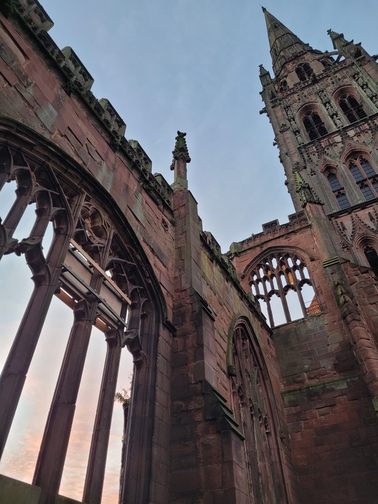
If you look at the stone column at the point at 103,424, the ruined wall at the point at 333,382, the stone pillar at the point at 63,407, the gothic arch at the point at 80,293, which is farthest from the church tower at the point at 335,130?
the stone pillar at the point at 63,407

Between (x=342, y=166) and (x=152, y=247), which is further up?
(x=342, y=166)

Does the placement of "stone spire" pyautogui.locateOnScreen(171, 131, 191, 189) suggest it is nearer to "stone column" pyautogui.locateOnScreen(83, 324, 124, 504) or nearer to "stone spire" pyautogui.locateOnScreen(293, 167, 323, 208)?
"stone column" pyautogui.locateOnScreen(83, 324, 124, 504)

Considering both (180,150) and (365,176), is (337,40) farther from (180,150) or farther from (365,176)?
(180,150)

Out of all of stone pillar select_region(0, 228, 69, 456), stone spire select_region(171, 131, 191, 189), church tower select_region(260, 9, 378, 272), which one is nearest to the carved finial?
stone spire select_region(171, 131, 191, 189)

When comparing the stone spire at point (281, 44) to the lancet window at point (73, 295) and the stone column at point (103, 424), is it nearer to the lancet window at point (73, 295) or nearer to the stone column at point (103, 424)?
the lancet window at point (73, 295)

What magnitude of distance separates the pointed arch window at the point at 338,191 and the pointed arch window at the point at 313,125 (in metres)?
5.47

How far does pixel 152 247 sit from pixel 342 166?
20.8m

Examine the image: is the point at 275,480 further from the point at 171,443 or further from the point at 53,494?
the point at 53,494

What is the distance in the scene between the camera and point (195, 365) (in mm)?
6605

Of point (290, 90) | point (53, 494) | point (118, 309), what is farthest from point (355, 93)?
point (53, 494)

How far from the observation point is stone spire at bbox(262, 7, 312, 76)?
143 ft

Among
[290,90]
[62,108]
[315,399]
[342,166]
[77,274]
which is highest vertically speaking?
[290,90]

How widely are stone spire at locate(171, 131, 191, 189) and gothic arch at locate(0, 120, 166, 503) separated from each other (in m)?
3.65

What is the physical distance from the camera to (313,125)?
30.8 m
